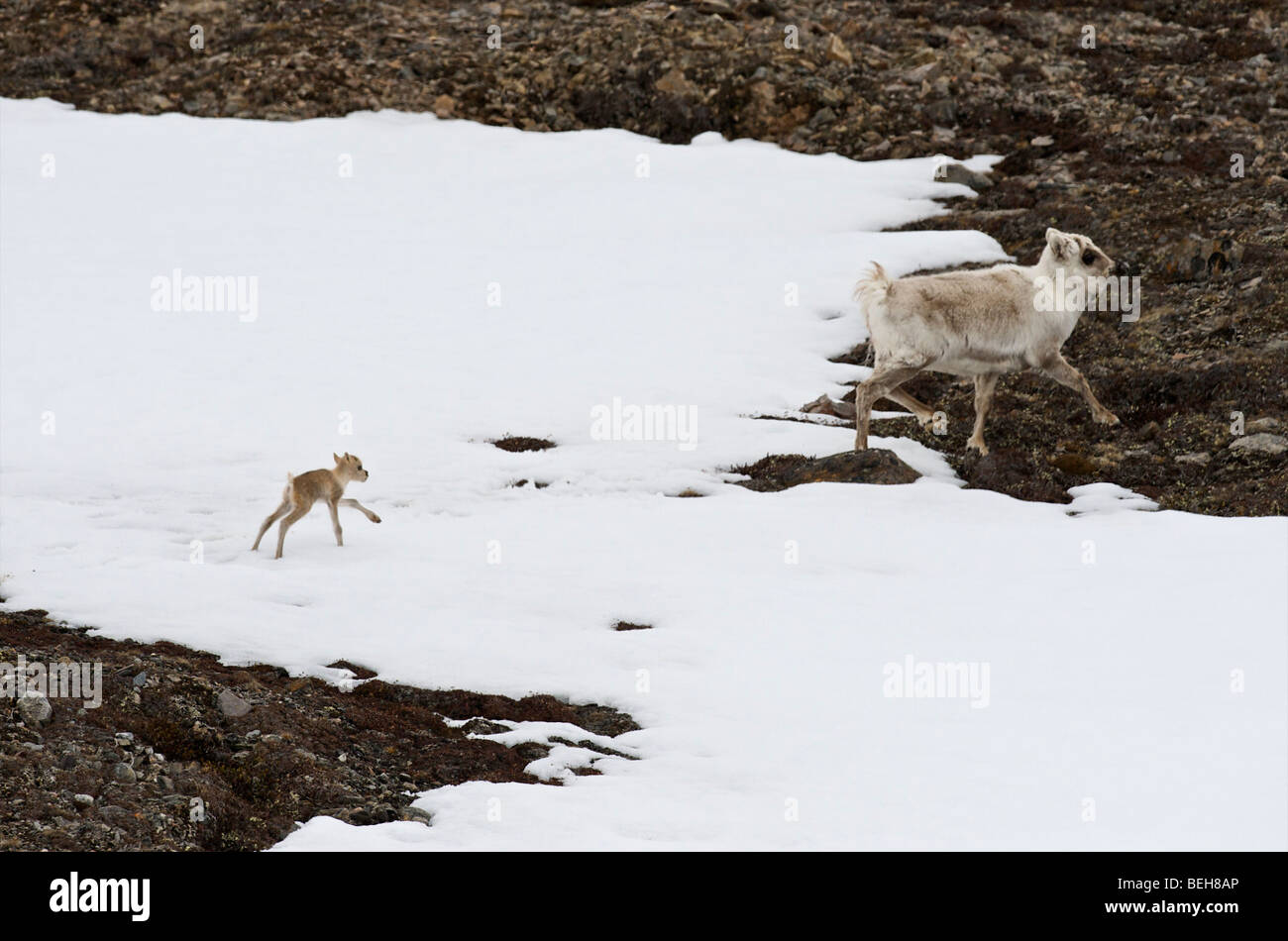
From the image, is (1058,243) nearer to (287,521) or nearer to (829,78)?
(287,521)

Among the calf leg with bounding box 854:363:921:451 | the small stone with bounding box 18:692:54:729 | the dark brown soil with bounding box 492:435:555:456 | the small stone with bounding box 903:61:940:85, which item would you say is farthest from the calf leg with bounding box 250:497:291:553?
the small stone with bounding box 903:61:940:85

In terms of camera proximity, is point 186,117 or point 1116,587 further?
point 186,117

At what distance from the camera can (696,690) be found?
9.99m

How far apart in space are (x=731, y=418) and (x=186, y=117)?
2133cm

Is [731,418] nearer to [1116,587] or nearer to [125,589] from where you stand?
[1116,587]

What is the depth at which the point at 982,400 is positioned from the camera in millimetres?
16625

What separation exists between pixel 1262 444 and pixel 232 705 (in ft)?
43.7

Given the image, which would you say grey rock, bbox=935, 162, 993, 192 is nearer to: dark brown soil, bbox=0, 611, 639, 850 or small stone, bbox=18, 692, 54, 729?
dark brown soil, bbox=0, 611, 639, 850

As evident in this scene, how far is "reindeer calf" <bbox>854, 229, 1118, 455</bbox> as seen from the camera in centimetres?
1608

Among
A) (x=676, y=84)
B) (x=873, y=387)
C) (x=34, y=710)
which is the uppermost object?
(x=676, y=84)

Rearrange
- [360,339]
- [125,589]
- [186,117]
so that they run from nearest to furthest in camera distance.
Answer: [125,589] → [360,339] → [186,117]

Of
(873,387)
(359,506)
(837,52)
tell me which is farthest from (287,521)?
(837,52)

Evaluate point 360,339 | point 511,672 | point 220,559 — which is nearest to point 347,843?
point 511,672
